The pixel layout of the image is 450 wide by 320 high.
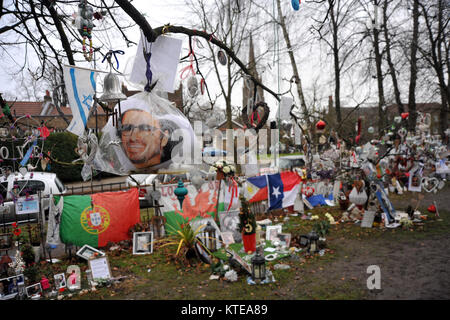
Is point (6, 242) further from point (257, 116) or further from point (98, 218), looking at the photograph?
point (257, 116)

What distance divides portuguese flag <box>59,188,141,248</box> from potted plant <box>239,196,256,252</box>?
→ 259 cm

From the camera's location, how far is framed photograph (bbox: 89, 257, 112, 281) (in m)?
5.29

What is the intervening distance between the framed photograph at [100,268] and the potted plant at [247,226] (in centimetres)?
252

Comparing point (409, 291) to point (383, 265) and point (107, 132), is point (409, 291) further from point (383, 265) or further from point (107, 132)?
point (107, 132)

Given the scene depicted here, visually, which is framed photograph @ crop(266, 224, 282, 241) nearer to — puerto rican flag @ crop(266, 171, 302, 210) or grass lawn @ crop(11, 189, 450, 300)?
grass lawn @ crop(11, 189, 450, 300)

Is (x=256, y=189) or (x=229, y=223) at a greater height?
(x=256, y=189)

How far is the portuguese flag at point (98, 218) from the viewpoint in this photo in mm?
6488

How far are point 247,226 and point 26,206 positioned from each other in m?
3.99

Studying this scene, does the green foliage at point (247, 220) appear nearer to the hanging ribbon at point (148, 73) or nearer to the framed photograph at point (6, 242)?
the framed photograph at point (6, 242)

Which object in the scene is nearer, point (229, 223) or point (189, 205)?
point (229, 223)

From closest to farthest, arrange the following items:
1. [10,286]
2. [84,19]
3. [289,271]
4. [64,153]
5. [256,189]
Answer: [84,19], [10,286], [289,271], [256,189], [64,153]

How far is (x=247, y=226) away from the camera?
20.2 ft

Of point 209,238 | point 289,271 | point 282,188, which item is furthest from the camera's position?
point 282,188

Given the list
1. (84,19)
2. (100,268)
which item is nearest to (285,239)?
(100,268)
